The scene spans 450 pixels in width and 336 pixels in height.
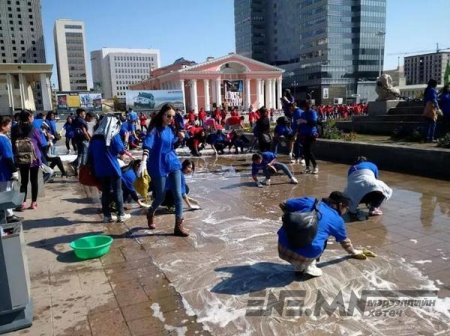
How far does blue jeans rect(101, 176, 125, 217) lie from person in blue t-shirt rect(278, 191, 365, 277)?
9.96ft

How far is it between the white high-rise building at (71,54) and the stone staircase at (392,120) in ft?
451

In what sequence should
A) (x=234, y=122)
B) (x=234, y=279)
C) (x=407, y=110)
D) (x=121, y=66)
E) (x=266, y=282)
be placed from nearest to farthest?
(x=266, y=282) < (x=234, y=279) < (x=407, y=110) < (x=234, y=122) < (x=121, y=66)

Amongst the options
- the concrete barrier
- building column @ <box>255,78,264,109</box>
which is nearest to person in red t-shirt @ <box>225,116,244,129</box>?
the concrete barrier

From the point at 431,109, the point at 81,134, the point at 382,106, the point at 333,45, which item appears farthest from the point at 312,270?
the point at 333,45

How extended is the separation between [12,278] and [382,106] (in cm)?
1546

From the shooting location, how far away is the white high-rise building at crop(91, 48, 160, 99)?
144 m

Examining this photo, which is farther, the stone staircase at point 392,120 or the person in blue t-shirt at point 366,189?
the stone staircase at point 392,120

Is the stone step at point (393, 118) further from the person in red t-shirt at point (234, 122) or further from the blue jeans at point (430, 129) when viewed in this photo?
the person in red t-shirt at point (234, 122)

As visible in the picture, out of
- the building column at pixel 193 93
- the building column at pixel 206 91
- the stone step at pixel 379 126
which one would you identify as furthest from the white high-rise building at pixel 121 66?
the stone step at pixel 379 126

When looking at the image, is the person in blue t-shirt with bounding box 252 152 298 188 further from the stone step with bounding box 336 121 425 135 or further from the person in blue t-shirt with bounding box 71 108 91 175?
the stone step with bounding box 336 121 425 135

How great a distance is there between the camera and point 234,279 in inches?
166

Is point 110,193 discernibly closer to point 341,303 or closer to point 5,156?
point 5,156

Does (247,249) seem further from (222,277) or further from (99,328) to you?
(99,328)

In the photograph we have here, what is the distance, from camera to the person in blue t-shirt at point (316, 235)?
3.96 m
